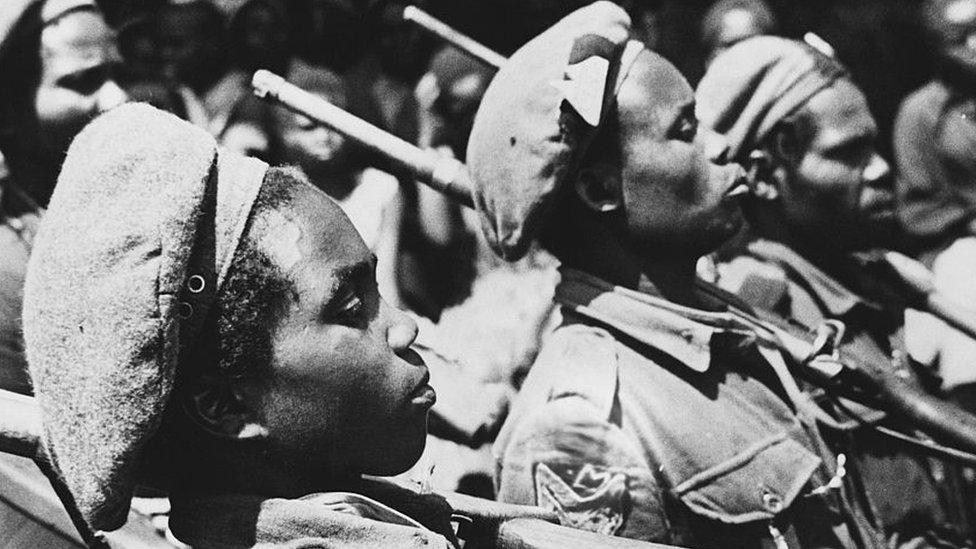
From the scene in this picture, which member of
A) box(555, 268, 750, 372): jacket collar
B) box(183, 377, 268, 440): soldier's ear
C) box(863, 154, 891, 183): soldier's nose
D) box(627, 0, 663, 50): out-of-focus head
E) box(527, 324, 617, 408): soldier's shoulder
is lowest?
box(627, 0, 663, 50): out-of-focus head

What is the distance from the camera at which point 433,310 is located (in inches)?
224

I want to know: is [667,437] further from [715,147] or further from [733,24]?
[733,24]

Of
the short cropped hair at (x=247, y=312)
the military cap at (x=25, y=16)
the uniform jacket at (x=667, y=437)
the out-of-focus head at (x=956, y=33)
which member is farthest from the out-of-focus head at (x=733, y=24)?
the short cropped hair at (x=247, y=312)

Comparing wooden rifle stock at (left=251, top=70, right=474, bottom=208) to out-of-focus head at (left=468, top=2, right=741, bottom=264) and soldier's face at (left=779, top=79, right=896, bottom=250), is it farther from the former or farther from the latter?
soldier's face at (left=779, top=79, right=896, bottom=250)

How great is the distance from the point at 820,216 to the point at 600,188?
1.92m

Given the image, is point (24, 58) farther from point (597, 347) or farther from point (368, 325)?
point (368, 325)

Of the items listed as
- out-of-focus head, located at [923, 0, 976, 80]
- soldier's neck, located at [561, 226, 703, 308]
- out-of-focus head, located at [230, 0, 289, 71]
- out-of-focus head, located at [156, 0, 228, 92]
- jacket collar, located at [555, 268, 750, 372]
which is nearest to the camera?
jacket collar, located at [555, 268, 750, 372]

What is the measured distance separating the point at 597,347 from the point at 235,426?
4.27 ft

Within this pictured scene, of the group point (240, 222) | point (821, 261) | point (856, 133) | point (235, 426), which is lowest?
point (821, 261)

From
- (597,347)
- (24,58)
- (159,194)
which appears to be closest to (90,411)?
(159,194)

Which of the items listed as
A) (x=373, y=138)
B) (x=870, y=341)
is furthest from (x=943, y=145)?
(x=373, y=138)

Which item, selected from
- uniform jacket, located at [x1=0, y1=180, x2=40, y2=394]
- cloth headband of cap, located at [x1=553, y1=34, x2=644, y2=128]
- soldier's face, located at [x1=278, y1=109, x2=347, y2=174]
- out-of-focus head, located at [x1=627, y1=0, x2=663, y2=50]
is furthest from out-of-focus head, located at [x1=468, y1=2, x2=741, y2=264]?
out-of-focus head, located at [x1=627, y1=0, x2=663, y2=50]

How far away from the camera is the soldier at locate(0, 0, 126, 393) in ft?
15.1

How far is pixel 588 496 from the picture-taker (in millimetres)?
3096
